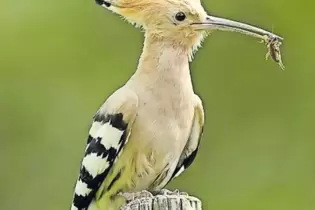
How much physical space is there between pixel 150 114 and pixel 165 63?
6.2 inches

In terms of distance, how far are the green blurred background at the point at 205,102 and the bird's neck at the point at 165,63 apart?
2022mm

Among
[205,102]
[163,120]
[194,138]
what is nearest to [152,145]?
[163,120]

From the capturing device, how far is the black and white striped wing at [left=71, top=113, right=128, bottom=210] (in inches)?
114

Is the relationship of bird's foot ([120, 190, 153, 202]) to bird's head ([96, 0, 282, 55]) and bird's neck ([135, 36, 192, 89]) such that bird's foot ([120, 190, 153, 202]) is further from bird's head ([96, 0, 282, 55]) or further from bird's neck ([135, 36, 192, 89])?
bird's head ([96, 0, 282, 55])

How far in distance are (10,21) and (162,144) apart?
262 cm

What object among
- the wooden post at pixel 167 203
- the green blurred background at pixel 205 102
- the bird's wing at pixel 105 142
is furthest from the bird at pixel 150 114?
the green blurred background at pixel 205 102

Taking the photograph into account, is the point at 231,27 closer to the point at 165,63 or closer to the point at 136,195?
the point at 165,63

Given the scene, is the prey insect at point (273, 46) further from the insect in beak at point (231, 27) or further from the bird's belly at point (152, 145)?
the bird's belly at point (152, 145)

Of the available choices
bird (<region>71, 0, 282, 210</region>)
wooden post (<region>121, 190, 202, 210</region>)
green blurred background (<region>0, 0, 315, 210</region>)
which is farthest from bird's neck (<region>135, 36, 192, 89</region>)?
green blurred background (<region>0, 0, 315, 210</region>)

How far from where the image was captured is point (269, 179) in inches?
203

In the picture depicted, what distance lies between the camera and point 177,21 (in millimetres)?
2973

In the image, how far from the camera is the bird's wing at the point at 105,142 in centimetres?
290

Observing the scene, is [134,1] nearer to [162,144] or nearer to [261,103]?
[162,144]

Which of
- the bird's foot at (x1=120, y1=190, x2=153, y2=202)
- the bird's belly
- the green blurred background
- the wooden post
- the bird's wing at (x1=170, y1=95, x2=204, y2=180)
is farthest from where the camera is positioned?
the green blurred background
